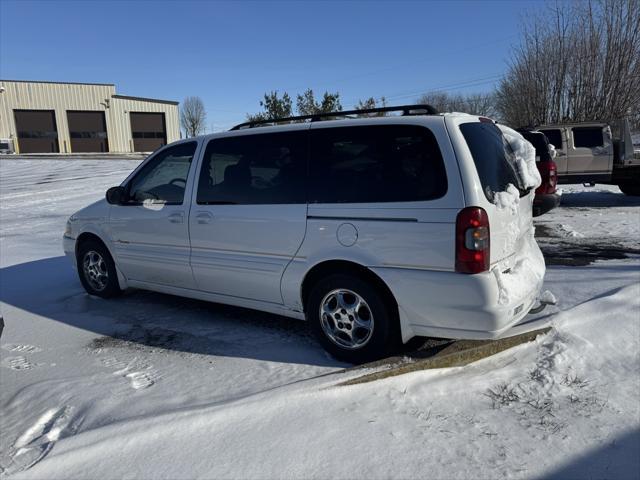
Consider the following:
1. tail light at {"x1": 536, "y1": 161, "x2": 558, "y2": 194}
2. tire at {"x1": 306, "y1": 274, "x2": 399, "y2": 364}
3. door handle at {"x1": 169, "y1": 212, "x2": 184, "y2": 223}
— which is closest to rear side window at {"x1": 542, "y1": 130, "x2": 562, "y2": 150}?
tail light at {"x1": 536, "y1": 161, "x2": 558, "y2": 194}

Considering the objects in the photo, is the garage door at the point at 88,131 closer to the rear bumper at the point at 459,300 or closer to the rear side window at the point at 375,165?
the rear side window at the point at 375,165

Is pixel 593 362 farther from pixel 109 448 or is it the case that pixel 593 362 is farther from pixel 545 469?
Answer: pixel 109 448

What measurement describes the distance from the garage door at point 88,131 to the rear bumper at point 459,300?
185 feet

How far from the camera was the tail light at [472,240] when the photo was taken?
3.09 metres

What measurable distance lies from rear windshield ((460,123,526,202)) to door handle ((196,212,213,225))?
89.3 inches

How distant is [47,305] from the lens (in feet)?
17.8

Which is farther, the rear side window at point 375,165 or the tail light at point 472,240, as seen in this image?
the rear side window at point 375,165

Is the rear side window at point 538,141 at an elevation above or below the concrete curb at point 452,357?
above

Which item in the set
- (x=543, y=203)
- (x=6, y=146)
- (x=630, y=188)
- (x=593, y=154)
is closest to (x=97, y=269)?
(x=543, y=203)

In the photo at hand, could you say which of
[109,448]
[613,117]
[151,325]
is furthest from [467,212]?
[613,117]

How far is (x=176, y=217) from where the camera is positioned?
461 centimetres

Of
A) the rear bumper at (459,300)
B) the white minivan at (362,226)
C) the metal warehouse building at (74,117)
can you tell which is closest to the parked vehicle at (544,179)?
the white minivan at (362,226)

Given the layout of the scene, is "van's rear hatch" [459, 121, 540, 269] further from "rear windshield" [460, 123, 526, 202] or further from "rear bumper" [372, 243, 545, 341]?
"rear bumper" [372, 243, 545, 341]

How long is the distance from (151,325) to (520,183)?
3.59 m
